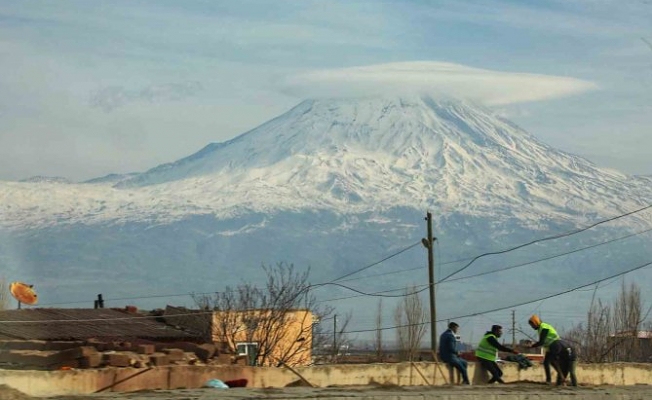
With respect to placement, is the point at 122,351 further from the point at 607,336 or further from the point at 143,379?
the point at 607,336

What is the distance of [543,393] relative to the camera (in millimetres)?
28094

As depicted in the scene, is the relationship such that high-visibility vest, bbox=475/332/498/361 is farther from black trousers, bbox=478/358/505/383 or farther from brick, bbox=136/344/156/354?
brick, bbox=136/344/156/354

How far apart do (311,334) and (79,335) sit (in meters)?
11.9

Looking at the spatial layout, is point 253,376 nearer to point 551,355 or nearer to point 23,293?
point 551,355

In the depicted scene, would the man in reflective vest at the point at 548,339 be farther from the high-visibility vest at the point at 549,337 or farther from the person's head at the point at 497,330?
the person's head at the point at 497,330

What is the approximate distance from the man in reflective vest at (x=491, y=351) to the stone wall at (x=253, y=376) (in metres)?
0.97

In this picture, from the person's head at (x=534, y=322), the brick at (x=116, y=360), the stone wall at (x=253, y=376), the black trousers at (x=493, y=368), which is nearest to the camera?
the stone wall at (x=253, y=376)

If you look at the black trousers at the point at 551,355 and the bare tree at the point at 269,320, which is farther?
the bare tree at the point at 269,320

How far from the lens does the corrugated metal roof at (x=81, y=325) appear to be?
43.4 metres

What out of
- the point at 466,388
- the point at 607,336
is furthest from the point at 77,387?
the point at 607,336

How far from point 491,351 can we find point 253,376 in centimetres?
538

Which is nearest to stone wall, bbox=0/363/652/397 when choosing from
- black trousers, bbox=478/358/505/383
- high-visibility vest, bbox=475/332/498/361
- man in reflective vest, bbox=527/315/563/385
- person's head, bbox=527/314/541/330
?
black trousers, bbox=478/358/505/383

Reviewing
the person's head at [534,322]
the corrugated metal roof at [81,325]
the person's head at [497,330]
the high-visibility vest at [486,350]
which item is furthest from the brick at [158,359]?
the corrugated metal roof at [81,325]

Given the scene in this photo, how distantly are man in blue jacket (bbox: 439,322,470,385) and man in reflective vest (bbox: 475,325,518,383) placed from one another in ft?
1.48
